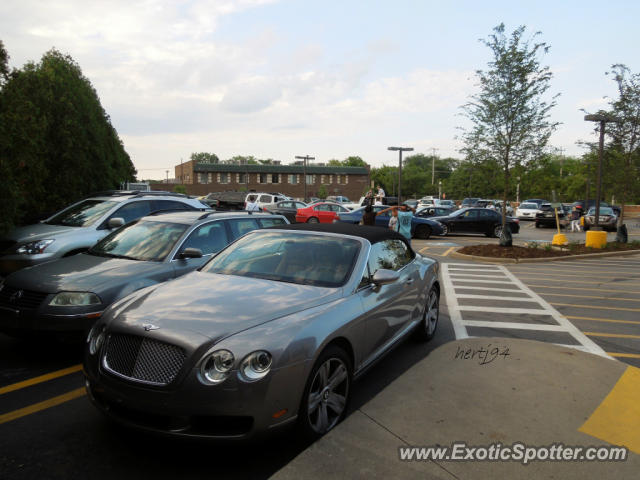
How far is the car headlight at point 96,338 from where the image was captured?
318 centimetres

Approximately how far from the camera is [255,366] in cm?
278

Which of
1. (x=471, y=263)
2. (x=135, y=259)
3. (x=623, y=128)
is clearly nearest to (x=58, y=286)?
(x=135, y=259)

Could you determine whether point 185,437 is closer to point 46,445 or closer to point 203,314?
point 203,314

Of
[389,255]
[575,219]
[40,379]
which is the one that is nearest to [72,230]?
[40,379]

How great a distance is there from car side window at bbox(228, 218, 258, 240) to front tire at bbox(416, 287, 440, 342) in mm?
2811

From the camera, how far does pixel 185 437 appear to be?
271 cm

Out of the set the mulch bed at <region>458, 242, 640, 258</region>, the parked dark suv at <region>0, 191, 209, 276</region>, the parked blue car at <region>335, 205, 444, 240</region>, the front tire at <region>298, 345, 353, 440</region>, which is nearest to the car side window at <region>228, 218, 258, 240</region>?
the parked dark suv at <region>0, 191, 209, 276</region>

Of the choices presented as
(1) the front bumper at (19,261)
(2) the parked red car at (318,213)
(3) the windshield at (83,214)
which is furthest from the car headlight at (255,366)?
(2) the parked red car at (318,213)

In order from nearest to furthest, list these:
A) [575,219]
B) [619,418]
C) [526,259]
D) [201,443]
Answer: [201,443] → [619,418] → [526,259] → [575,219]

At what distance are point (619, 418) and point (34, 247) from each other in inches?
317

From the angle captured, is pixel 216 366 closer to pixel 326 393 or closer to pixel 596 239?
pixel 326 393

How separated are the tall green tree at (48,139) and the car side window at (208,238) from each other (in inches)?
177

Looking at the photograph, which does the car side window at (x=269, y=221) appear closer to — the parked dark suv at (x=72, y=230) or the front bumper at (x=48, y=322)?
the parked dark suv at (x=72, y=230)

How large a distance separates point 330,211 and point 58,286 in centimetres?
2205
